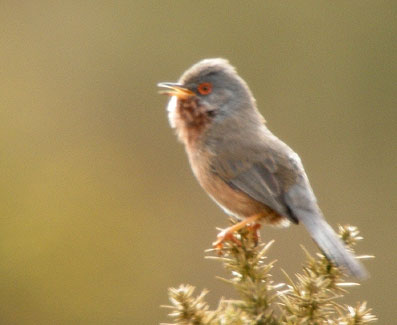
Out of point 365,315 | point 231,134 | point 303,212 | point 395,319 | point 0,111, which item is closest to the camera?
point 365,315

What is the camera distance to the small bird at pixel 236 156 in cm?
506

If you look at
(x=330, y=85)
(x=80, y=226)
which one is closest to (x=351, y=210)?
(x=330, y=85)

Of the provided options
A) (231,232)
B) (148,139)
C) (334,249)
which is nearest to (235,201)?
(231,232)

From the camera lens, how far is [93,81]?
10781mm

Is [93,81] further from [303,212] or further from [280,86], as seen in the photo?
[303,212]

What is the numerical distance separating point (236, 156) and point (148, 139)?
5.33 m

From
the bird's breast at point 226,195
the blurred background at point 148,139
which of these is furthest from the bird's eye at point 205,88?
the blurred background at point 148,139

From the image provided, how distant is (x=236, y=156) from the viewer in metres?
5.41

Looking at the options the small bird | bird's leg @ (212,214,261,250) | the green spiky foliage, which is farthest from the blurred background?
the green spiky foliage

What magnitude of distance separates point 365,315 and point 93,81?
7.78m

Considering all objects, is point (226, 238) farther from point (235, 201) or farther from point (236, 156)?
point (236, 156)

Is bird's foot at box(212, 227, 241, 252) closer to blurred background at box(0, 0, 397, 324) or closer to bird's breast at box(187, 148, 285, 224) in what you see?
bird's breast at box(187, 148, 285, 224)

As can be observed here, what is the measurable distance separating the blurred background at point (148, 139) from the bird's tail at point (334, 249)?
470 centimetres

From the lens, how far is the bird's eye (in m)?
5.75
